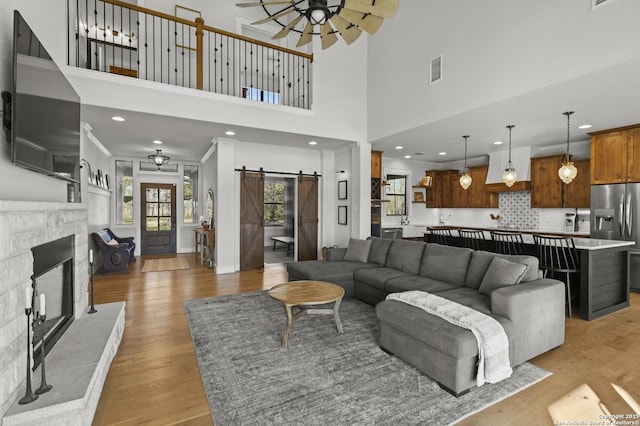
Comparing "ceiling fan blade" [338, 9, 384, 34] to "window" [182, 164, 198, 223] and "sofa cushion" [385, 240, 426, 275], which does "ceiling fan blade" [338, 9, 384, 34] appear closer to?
"sofa cushion" [385, 240, 426, 275]

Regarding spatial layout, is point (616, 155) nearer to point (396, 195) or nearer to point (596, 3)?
point (596, 3)

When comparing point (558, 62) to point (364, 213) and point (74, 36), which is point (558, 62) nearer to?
point (364, 213)

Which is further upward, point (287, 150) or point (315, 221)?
point (287, 150)

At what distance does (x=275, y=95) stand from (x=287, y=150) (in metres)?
1.23

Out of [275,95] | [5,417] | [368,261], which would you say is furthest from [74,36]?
[368,261]

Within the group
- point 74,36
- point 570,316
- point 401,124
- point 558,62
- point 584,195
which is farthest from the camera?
point 584,195

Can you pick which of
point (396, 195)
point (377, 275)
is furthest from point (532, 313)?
point (396, 195)

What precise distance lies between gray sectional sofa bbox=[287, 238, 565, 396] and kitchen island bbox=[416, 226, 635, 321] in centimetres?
113

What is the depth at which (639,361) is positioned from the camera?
2703 mm

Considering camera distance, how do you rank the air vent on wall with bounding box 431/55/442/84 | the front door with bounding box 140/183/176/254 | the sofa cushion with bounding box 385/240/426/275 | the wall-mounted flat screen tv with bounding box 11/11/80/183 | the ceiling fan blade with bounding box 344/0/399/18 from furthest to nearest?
1. the front door with bounding box 140/183/176/254
2. the air vent on wall with bounding box 431/55/442/84
3. the sofa cushion with bounding box 385/240/426/275
4. the ceiling fan blade with bounding box 344/0/399/18
5. the wall-mounted flat screen tv with bounding box 11/11/80/183

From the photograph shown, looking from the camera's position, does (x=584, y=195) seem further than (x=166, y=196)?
No

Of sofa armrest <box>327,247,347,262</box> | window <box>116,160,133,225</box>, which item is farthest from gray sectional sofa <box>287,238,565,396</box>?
window <box>116,160,133,225</box>

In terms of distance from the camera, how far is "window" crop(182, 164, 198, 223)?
9.29m

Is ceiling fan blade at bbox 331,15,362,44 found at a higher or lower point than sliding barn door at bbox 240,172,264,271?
higher
